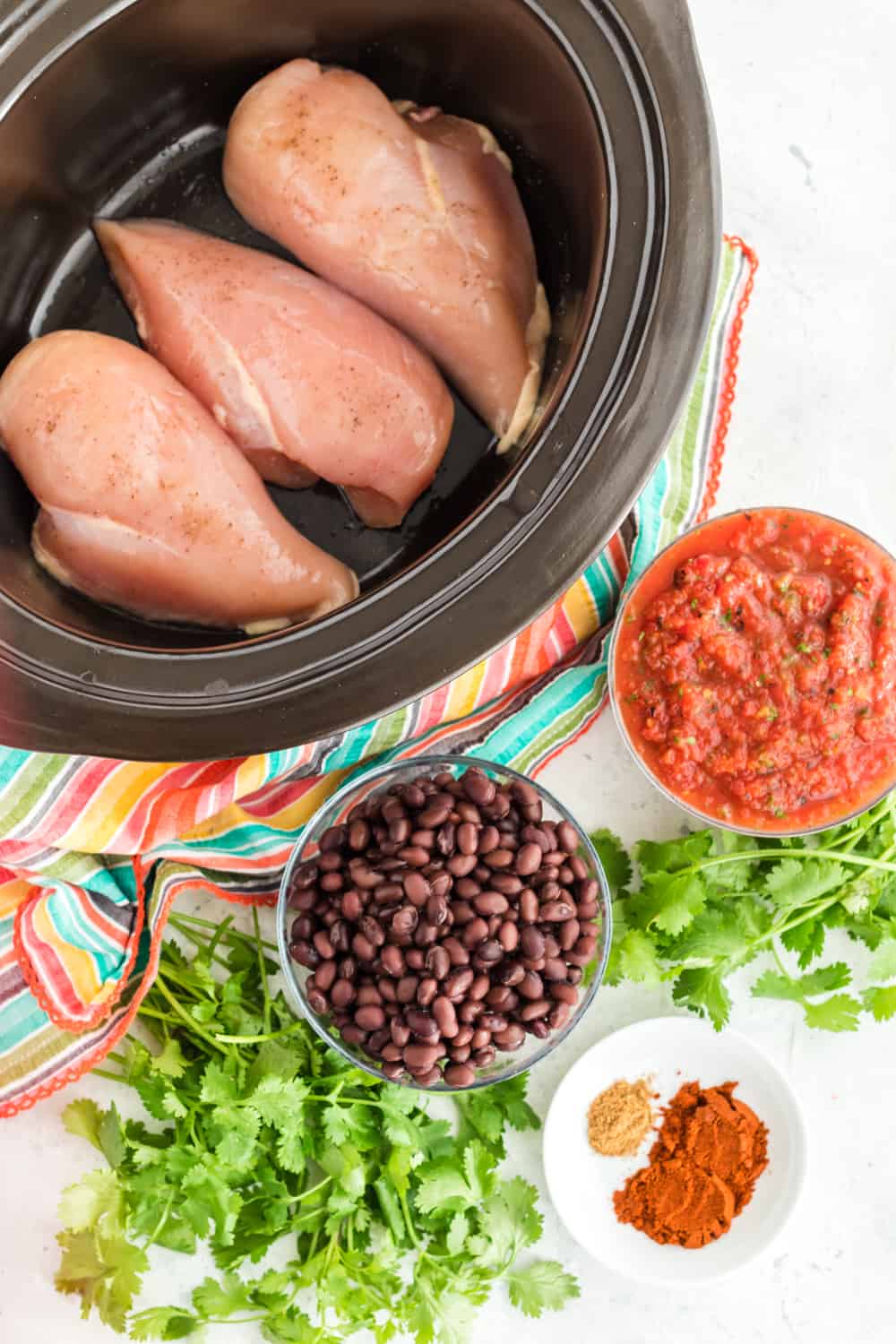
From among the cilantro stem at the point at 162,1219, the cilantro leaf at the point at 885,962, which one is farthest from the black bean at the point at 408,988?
the cilantro leaf at the point at 885,962

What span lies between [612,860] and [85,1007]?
0.79 metres

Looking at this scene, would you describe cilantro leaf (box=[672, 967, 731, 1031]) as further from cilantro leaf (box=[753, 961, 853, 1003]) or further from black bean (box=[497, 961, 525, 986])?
black bean (box=[497, 961, 525, 986])

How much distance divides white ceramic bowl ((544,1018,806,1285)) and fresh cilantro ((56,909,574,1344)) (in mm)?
68

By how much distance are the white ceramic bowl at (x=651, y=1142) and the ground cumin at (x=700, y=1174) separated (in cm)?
2

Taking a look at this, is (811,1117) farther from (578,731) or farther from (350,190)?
(350,190)

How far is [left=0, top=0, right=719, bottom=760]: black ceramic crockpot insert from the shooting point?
1188mm

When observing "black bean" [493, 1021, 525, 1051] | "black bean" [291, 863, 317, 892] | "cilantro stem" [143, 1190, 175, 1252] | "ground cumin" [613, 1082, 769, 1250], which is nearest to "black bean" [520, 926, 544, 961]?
"black bean" [493, 1021, 525, 1051]

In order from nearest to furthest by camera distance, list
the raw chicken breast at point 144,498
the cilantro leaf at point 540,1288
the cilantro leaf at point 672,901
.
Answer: the raw chicken breast at point 144,498
the cilantro leaf at point 672,901
the cilantro leaf at point 540,1288

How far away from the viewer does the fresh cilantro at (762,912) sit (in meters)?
1.66

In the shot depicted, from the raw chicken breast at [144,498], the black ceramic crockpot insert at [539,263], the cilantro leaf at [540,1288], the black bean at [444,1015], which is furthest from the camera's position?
the cilantro leaf at [540,1288]

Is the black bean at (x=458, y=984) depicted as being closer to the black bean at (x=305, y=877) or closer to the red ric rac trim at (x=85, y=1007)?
the black bean at (x=305, y=877)

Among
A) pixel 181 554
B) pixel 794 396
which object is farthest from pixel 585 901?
pixel 794 396

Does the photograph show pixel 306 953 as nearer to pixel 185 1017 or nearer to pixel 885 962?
pixel 185 1017

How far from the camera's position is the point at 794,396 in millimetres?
1789
